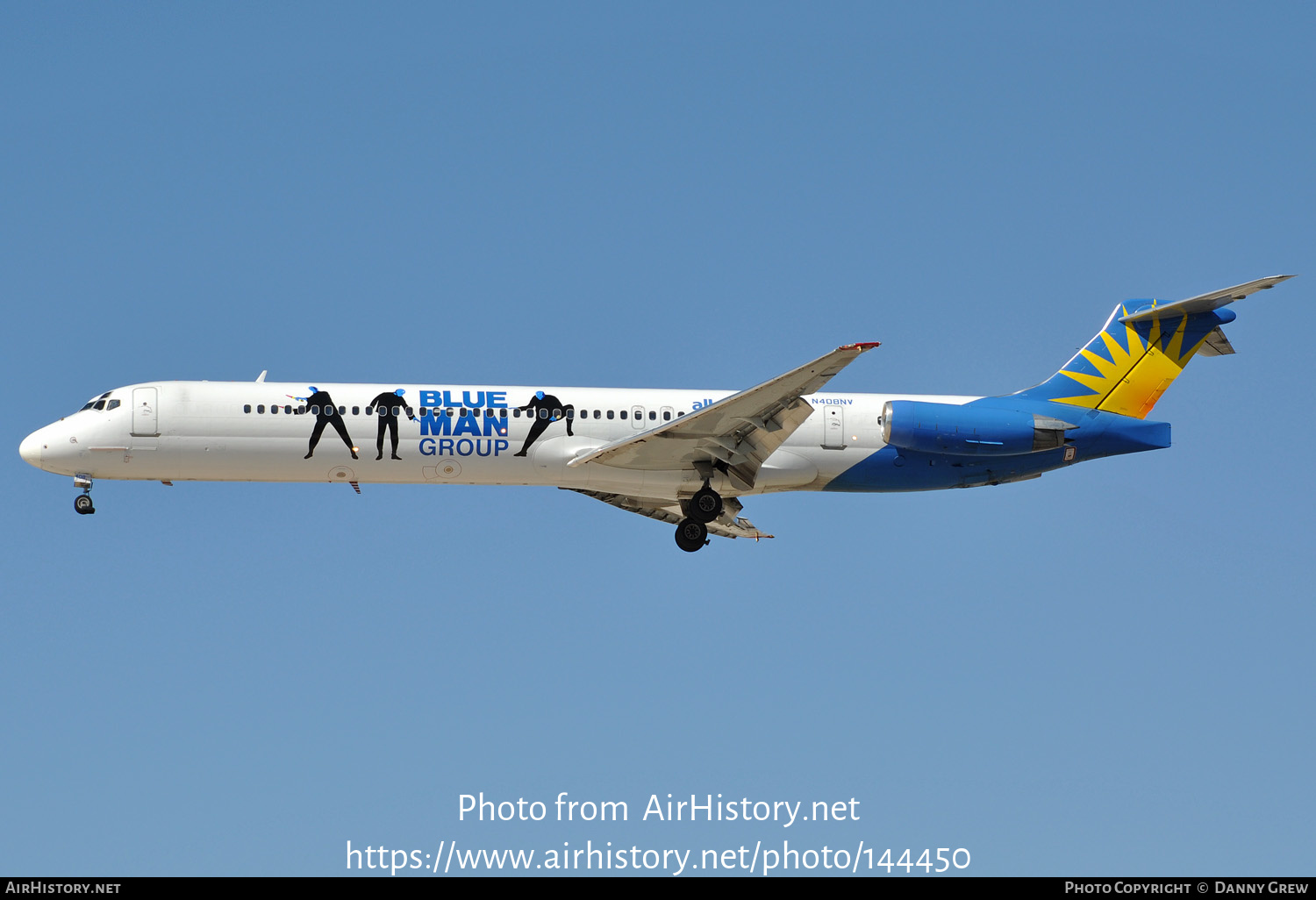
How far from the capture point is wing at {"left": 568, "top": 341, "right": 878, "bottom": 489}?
2761 centimetres

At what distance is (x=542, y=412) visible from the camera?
2967 cm

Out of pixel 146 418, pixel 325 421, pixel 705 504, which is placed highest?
pixel 146 418

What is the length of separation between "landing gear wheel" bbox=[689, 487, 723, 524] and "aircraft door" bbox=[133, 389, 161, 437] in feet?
36.7

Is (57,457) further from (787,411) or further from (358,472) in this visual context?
(787,411)

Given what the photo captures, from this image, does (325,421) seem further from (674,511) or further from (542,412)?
(674,511)

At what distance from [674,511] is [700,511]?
3.53 meters

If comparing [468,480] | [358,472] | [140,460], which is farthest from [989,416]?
[140,460]

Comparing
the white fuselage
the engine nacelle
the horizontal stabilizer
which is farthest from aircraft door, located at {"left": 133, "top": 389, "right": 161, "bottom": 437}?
the horizontal stabilizer

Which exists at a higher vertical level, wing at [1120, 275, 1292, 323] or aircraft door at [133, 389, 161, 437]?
wing at [1120, 275, 1292, 323]

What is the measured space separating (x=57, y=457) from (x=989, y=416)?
1951cm

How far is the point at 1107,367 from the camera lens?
3203 cm

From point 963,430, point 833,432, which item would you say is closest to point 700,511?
point 833,432

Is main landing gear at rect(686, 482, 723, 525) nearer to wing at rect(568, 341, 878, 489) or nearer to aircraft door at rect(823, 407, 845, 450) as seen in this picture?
wing at rect(568, 341, 878, 489)
